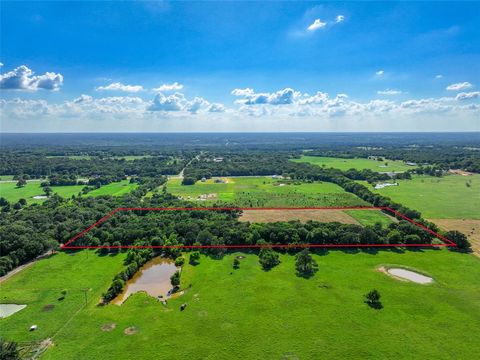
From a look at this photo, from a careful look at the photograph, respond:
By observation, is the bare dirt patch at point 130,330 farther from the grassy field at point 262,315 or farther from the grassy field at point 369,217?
the grassy field at point 369,217

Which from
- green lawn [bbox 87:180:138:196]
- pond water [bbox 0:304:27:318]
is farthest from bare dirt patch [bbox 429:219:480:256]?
green lawn [bbox 87:180:138:196]

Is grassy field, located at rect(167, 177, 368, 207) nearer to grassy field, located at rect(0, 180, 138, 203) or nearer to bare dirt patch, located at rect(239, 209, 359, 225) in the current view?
bare dirt patch, located at rect(239, 209, 359, 225)

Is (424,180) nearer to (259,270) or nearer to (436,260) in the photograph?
(436,260)

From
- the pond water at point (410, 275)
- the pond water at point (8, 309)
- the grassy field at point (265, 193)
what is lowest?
the pond water at point (8, 309)

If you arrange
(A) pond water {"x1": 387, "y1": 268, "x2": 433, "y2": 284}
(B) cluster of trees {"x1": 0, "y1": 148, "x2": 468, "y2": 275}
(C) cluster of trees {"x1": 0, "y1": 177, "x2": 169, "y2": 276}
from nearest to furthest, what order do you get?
(A) pond water {"x1": 387, "y1": 268, "x2": 433, "y2": 284}, (C) cluster of trees {"x1": 0, "y1": 177, "x2": 169, "y2": 276}, (B) cluster of trees {"x1": 0, "y1": 148, "x2": 468, "y2": 275}

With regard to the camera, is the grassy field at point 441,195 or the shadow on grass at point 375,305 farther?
the grassy field at point 441,195

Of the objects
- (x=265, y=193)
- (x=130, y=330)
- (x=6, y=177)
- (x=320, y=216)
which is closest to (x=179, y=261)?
(x=130, y=330)

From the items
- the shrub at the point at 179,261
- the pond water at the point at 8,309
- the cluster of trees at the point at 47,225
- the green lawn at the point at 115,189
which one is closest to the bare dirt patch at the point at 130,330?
the pond water at the point at 8,309

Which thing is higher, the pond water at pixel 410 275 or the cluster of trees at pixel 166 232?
the cluster of trees at pixel 166 232
